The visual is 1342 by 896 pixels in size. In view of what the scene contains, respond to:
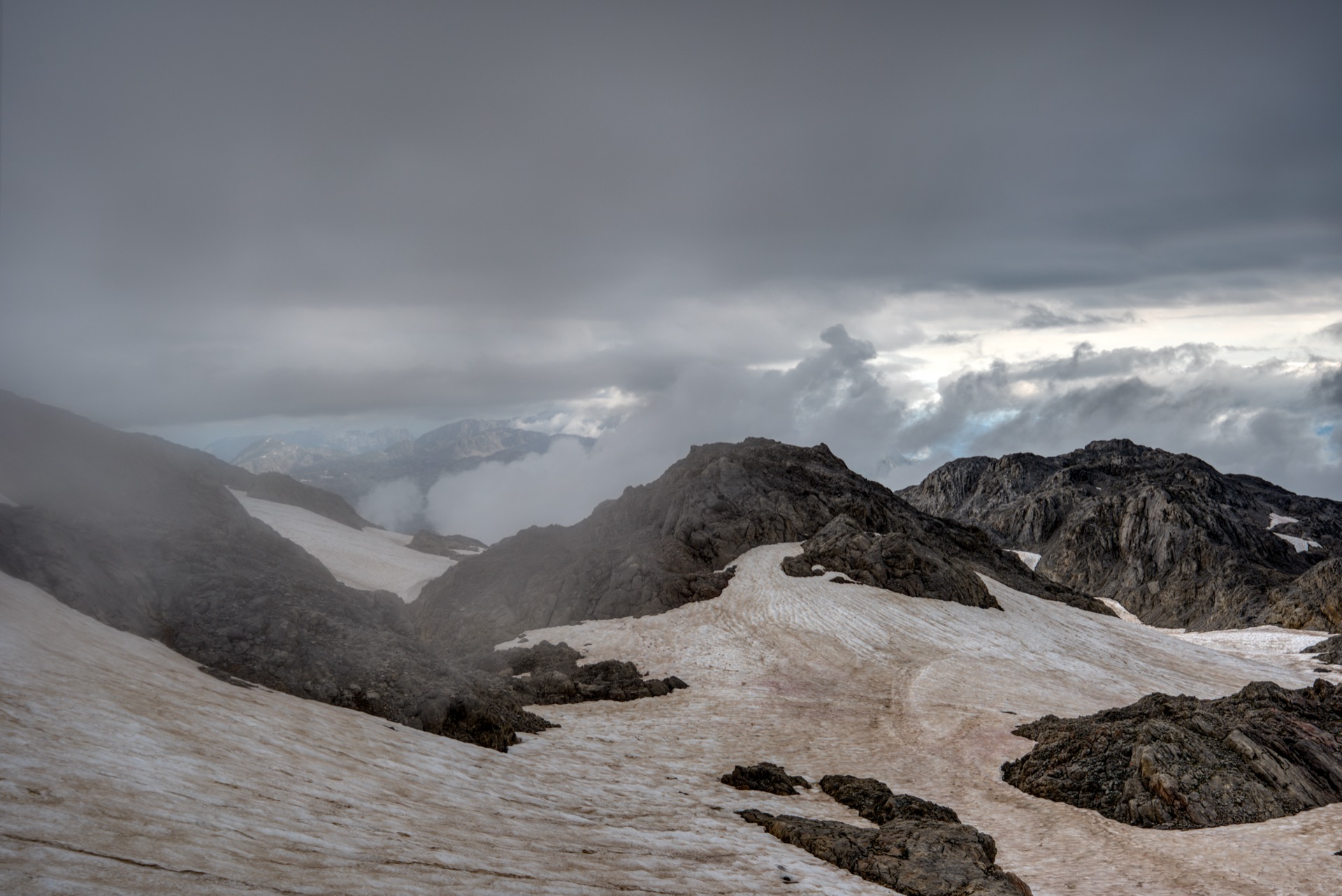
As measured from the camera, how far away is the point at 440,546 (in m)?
102

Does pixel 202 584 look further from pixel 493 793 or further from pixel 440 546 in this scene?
Answer: pixel 440 546

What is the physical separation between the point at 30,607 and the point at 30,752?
8588mm

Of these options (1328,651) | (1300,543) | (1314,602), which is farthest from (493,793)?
(1300,543)

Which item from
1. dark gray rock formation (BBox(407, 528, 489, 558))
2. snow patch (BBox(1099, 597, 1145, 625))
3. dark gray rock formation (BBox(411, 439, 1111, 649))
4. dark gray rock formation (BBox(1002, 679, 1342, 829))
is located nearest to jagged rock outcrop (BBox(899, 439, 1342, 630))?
snow patch (BBox(1099, 597, 1145, 625))

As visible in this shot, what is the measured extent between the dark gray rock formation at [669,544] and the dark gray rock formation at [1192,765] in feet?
90.6

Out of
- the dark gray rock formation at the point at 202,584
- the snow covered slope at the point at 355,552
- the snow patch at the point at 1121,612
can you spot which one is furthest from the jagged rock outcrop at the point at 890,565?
the snow covered slope at the point at 355,552

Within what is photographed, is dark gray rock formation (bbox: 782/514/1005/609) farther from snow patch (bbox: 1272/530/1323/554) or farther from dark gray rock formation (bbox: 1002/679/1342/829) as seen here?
snow patch (bbox: 1272/530/1323/554)

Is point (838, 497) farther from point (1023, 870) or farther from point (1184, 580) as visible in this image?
point (1184, 580)

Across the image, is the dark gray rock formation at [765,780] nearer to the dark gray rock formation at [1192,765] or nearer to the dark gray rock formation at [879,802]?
the dark gray rock formation at [879,802]

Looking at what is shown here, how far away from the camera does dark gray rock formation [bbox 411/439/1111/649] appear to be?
160 feet

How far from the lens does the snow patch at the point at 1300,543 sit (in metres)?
165

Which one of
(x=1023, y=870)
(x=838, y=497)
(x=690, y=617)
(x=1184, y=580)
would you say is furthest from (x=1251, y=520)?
(x=1023, y=870)

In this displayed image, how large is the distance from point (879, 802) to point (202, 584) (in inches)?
815

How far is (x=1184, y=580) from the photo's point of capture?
511 feet
